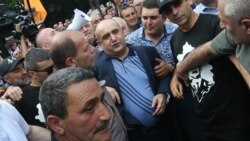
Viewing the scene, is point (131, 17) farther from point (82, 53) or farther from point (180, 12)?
point (82, 53)

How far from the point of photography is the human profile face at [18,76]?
4395mm

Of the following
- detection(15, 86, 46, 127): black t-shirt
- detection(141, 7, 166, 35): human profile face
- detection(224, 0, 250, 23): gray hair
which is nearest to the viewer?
detection(224, 0, 250, 23): gray hair

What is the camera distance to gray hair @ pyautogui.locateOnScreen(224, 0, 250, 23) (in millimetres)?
2242

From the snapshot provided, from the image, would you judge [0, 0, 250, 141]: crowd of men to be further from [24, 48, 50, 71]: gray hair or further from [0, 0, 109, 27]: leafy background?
→ [0, 0, 109, 27]: leafy background

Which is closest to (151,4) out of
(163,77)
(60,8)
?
(163,77)

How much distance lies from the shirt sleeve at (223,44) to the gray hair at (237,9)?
49 centimetres

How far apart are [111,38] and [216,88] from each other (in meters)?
1.11

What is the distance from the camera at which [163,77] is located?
Result: 3754 millimetres

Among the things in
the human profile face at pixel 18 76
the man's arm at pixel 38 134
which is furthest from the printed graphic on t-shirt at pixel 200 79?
the human profile face at pixel 18 76

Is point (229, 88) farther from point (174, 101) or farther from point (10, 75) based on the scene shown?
point (10, 75)

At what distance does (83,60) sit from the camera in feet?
10.9

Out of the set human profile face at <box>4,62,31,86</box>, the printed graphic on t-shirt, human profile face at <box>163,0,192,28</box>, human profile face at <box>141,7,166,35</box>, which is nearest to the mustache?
the printed graphic on t-shirt

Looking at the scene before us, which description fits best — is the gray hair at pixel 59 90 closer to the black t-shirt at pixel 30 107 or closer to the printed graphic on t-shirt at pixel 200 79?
the printed graphic on t-shirt at pixel 200 79

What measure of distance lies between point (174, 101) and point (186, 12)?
3.13 feet
